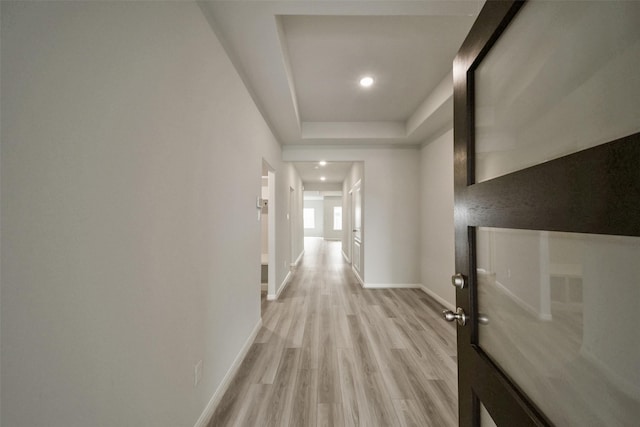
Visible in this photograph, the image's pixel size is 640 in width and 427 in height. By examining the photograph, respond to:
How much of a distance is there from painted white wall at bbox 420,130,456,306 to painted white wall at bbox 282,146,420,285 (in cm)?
15

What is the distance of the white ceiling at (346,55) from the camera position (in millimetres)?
1391

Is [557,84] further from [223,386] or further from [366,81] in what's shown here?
[366,81]

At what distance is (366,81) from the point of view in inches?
100

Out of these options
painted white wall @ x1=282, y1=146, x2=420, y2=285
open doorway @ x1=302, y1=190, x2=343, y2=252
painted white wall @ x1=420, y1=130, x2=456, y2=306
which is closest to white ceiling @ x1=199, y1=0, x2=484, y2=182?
painted white wall @ x1=420, y1=130, x2=456, y2=306

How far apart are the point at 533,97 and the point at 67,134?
1249 mm

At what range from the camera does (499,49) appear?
0.72m

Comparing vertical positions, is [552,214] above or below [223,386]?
above

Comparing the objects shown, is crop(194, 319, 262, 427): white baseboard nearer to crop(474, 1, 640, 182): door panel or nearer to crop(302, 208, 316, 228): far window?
crop(474, 1, 640, 182): door panel

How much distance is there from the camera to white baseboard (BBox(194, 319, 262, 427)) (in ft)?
4.50

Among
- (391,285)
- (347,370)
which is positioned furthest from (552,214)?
(391,285)

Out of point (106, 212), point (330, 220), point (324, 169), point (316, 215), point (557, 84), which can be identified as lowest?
point (330, 220)

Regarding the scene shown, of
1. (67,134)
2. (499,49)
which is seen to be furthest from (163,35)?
(499,49)

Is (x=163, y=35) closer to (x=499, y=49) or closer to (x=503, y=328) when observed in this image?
(x=499, y=49)

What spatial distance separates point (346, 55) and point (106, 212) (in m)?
2.22
